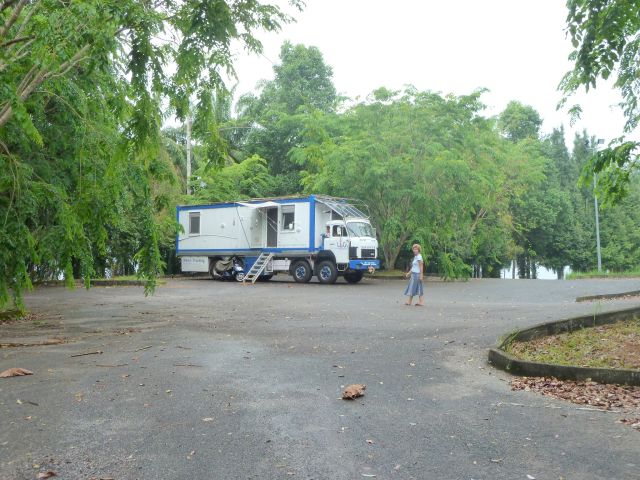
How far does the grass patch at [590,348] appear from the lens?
7336 millimetres

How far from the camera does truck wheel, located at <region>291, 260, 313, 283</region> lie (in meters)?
26.3

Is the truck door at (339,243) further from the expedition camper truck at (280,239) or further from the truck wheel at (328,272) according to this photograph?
the truck wheel at (328,272)

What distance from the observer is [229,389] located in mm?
6336

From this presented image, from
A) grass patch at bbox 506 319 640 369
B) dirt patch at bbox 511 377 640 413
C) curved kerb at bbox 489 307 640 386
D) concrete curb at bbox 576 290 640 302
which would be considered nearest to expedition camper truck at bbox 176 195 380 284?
concrete curb at bbox 576 290 640 302

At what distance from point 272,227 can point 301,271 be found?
239 cm

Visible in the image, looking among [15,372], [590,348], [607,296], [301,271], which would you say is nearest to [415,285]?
[607,296]

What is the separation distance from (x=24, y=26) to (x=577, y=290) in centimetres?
1829

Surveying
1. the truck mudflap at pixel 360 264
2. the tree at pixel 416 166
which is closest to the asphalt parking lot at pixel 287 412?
the truck mudflap at pixel 360 264

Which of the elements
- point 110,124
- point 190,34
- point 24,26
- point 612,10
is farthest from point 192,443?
point 110,124

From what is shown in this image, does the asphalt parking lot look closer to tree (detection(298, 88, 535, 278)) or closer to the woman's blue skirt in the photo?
the woman's blue skirt

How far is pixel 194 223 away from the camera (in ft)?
96.1

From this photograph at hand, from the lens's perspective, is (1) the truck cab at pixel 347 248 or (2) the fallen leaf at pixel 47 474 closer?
(2) the fallen leaf at pixel 47 474

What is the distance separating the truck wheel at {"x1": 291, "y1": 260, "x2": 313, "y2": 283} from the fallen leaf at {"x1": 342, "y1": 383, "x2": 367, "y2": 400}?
19863 mm

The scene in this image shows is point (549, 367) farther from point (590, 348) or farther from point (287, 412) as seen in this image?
point (287, 412)
